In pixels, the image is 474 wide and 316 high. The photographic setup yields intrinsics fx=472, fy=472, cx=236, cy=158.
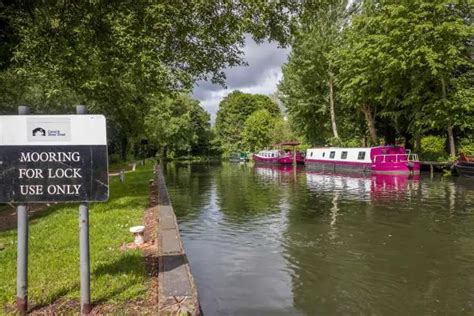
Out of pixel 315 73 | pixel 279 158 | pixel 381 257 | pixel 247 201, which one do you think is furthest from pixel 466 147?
pixel 381 257

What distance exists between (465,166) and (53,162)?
26.7 metres

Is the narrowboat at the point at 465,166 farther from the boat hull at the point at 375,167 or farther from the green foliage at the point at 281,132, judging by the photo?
the green foliage at the point at 281,132

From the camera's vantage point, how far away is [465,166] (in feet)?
88.9

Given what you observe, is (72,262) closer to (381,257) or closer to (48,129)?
(48,129)

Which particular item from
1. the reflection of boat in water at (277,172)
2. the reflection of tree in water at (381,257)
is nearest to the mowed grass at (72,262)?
the reflection of tree in water at (381,257)

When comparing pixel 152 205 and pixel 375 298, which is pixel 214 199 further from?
pixel 375 298

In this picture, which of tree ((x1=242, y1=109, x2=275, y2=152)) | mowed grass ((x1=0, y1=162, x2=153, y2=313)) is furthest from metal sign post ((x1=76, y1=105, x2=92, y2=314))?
tree ((x1=242, y1=109, x2=275, y2=152))

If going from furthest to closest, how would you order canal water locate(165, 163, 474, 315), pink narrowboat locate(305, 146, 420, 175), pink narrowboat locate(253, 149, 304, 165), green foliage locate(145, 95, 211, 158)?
1. green foliage locate(145, 95, 211, 158)
2. pink narrowboat locate(253, 149, 304, 165)
3. pink narrowboat locate(305, 146, 420, 175)
4. canal water locate(165, 163, 474, 315)

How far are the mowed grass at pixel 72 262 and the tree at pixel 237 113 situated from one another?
77.8 meters

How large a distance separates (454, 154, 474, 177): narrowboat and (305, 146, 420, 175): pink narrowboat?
112 inches

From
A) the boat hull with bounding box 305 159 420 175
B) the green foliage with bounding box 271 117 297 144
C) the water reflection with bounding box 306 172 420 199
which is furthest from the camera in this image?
the green foliage with bounding box 271 117 297 144

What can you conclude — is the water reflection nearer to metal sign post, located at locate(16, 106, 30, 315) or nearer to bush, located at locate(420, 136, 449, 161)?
bush, located at locate(420, 136, 449, 161)

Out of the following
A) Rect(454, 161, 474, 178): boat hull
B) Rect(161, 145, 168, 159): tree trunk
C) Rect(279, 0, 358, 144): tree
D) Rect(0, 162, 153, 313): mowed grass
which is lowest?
Rect(0, 162, 153, 313): mowed grass

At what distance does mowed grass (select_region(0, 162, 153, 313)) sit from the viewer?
18.3 feet
